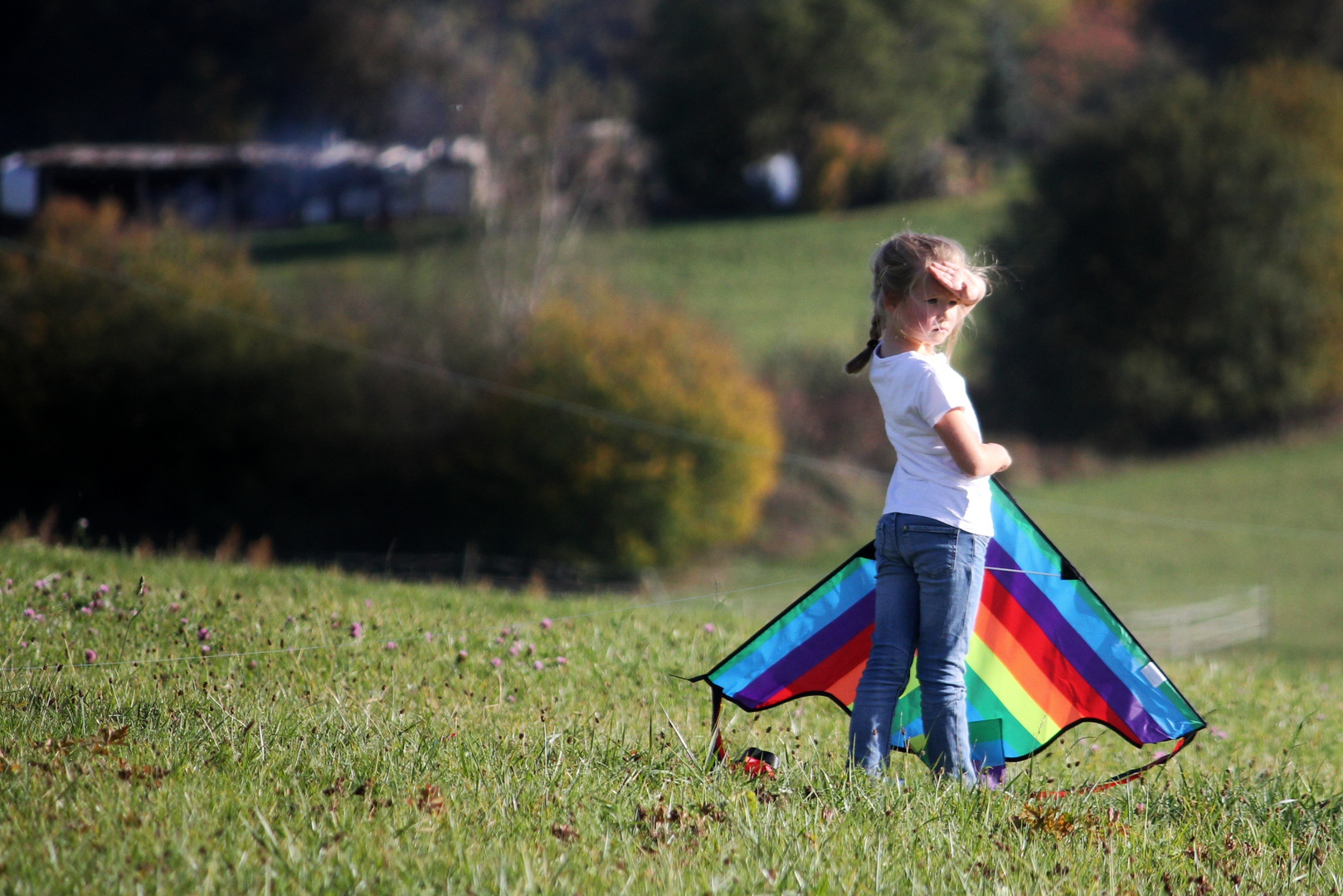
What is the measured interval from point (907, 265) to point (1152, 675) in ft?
4.54

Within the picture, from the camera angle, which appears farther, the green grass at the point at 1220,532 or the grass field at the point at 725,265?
the grass field at the point at 725,265

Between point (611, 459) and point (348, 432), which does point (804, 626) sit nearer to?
point (611, 459)

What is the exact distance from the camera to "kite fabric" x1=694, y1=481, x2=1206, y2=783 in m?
3.63

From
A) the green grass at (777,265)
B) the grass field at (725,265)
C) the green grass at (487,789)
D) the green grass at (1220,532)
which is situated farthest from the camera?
the green grass at (777,265)

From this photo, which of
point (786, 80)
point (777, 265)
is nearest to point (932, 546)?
point (777, 265)

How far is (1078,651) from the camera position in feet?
12.1

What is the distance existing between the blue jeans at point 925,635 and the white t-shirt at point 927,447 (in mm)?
39

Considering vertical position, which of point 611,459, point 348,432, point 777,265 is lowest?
point 348,432

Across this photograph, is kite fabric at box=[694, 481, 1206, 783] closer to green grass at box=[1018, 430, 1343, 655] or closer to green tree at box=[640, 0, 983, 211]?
green grass at box=[1018, 430, 1343, 655]

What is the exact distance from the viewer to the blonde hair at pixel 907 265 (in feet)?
11.1

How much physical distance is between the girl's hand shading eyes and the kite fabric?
60cm

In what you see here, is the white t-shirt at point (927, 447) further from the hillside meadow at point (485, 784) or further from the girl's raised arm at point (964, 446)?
the hillside meadow at point (485, 784)

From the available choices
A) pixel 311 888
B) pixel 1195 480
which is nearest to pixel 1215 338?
pixel 1195 480

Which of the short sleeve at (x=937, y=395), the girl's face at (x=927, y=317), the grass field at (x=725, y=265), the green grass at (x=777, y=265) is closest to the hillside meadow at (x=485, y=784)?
the short sleeve at (x=937, y=395)
